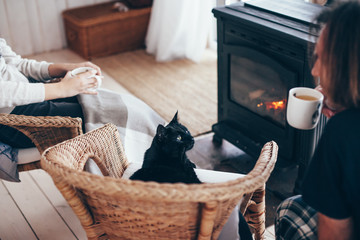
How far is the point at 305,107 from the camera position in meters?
1.28

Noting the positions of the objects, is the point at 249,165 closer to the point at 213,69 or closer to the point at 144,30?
the point at 213,69

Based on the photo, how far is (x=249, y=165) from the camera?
2219mm

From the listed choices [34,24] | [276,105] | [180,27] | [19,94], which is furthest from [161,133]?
[34,24]

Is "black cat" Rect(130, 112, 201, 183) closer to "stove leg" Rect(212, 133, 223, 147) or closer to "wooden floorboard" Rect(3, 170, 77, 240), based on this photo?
"wooden floorboard" Rect(3, 170, 77, 240)

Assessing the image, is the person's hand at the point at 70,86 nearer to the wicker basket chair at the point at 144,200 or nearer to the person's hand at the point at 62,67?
the person's hand at the point at 62,67

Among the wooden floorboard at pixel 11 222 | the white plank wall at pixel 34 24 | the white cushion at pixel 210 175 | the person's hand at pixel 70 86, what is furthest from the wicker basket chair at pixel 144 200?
the white plank wall at pixel 34 24

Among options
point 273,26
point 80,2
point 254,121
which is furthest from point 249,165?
point 80,2

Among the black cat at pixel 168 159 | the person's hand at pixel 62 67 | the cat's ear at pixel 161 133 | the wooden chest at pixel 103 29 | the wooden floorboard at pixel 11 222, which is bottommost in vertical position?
the wooden floorboard at pixel 11 222

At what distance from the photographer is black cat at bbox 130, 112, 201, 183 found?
1.22 m

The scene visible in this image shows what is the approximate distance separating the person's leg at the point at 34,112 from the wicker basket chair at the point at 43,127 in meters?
0.06

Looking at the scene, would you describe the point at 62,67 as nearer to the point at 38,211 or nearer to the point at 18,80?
the point at 18,80

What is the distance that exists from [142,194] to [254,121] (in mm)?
1351

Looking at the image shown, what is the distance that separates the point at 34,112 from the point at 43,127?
17 centimetres

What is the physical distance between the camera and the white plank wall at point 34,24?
12.2 feet
